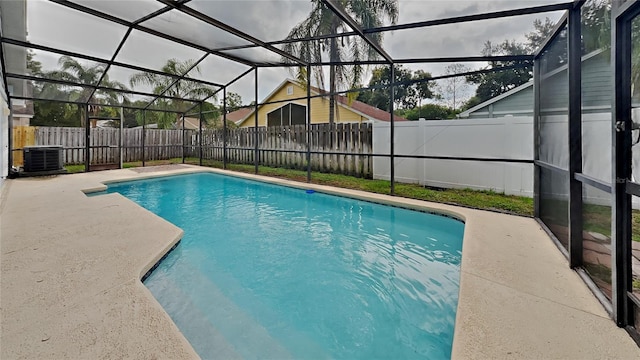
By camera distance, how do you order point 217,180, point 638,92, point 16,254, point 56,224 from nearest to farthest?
point 638,92
point 16,254
point 56,224
point 217,180

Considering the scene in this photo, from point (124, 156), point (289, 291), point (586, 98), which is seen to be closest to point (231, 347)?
point (289, 291)

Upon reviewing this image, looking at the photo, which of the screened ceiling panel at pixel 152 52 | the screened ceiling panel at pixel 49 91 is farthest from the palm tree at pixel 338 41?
the screened ceiling panel at pixel 49 91

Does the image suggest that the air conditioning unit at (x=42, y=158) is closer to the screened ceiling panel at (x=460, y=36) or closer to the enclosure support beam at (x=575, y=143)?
the screened ceiling panel at (x=460, y=36)

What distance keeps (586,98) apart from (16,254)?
17.2ft

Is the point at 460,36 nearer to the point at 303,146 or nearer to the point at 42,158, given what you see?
the point at 303,146

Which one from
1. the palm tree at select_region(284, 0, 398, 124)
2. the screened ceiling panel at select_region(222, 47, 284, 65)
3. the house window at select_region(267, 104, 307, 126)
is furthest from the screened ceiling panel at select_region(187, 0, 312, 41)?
the house window at select_region(267, 104, 307, 126)

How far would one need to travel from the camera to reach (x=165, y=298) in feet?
7.48

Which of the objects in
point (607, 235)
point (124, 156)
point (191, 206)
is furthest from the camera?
point (124, 156)

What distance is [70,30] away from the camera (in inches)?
211

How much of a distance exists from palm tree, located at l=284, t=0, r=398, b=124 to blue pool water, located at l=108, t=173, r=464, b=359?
4.40 metres

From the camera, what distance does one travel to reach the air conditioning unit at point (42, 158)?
299 inches

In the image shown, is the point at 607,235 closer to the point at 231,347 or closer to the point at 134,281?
the point at 231,347

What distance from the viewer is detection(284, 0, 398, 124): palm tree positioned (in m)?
7.11

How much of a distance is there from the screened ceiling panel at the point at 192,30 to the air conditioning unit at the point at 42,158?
5430 millimetres
